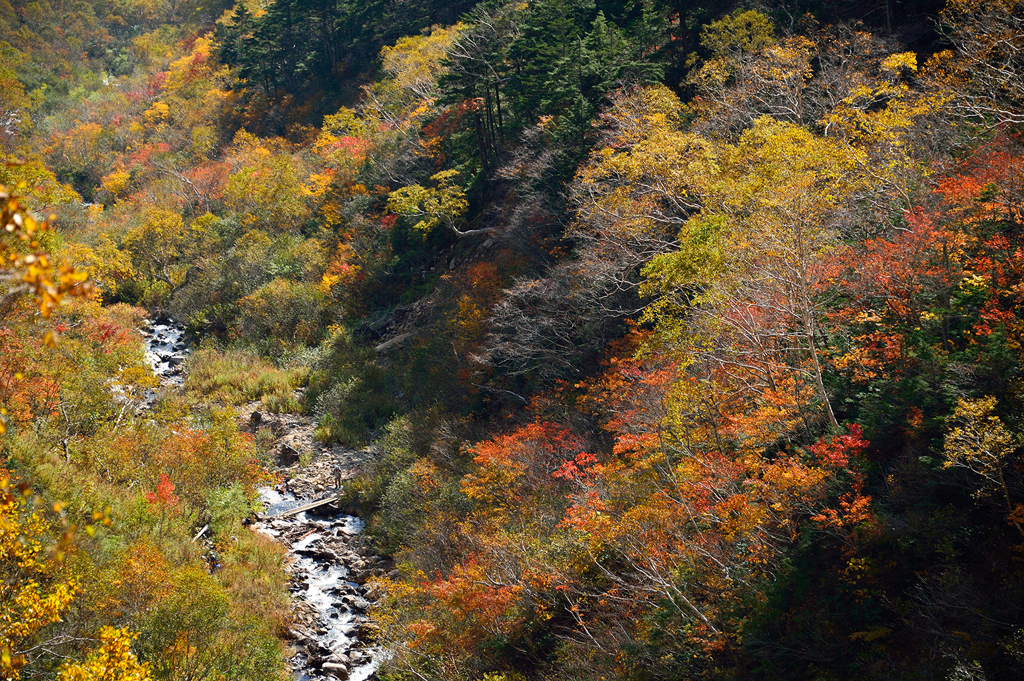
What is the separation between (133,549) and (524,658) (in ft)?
39.8

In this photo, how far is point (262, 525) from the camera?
2769 cm

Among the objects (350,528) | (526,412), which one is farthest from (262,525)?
(526,412)

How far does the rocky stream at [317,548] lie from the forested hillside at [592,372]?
0.70 meters

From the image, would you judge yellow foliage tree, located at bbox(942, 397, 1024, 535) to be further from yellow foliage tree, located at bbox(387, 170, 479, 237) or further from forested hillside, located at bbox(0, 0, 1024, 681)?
yellow foliage tree, located at bbox(387, 170, 479, 237)

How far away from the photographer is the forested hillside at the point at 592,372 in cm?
1252

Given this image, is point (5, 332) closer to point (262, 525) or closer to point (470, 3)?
point (262, 525)

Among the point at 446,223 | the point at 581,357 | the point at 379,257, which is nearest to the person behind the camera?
the point at 581,357

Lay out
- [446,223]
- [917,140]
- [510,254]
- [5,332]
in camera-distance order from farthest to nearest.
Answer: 1. [446,223]
2. [510,254]
3. [5,332]
4. [917,140]

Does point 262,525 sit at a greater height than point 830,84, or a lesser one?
lesser

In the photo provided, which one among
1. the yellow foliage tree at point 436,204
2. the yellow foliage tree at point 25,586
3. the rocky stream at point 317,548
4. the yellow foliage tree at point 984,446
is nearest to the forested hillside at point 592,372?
the yellow foliage tree at point 984,446

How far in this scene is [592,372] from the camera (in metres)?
27.1

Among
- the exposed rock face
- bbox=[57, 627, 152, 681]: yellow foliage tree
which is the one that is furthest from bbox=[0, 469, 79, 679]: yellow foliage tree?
the exposed rock face

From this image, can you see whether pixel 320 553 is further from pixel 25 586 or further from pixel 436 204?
pixel 436 204

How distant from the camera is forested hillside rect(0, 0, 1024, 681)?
1252 centimetres
